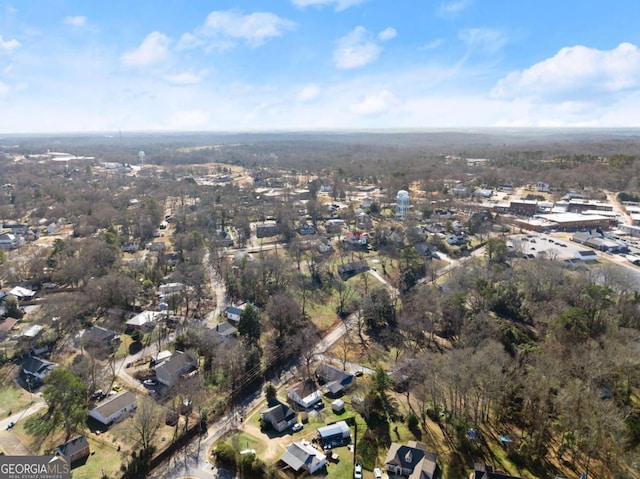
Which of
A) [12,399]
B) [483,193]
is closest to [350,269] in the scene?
[12,399]

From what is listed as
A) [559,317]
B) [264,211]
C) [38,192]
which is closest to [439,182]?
[264,211]

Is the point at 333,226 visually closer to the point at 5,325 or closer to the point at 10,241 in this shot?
the point at 5,325

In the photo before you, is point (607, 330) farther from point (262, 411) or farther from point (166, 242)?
point (166, 242)

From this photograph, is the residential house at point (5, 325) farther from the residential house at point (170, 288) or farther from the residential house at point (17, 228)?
the residential house at point (17, 228)

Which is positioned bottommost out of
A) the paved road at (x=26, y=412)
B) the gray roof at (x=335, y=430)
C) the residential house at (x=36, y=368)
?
the paved road at (x=26, y=412)

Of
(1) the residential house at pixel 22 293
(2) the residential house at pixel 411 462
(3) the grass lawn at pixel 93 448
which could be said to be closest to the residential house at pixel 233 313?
(3) the grass lawn at pixel 93 448

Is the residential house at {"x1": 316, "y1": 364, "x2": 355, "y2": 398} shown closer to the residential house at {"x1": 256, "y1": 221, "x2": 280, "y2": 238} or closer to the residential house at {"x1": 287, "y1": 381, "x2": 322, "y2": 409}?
the residential house at {"x1": 287, "y1": 381, "x2": 322, "y2": 409}
